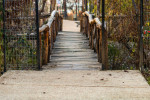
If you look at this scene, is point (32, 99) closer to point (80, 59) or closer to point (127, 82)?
point (127, 82)

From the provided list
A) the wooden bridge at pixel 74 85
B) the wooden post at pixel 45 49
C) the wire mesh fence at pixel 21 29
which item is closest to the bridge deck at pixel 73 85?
the wooden bridge at pixel 74 85

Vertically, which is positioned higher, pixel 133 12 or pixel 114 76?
pixel 133 12

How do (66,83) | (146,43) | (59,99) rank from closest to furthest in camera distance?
1. (59,99)
2. (66,83)
3. (146,43)

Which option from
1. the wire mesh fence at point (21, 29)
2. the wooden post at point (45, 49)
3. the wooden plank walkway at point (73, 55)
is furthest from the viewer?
the wooden post at point (45, 49)

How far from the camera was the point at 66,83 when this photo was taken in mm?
4684

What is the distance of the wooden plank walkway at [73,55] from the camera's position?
653 cm

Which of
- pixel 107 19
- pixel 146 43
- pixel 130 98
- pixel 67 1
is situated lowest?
pixel 130 98

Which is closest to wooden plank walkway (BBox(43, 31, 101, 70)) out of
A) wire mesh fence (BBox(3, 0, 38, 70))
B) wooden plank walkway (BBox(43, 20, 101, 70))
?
wooden plank walkway (BBox(43, 20, 101, 70))

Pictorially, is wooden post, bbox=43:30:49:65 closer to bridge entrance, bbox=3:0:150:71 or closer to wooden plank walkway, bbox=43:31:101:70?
bridge entrance, bbox=3:0:150:71

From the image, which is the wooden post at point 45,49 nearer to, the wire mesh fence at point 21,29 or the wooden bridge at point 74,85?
the wooden bridge at point 74,85

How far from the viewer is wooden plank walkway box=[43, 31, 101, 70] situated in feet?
21.4

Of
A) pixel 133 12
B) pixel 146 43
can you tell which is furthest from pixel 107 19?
pixel 146 43

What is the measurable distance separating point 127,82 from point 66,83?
1013mm

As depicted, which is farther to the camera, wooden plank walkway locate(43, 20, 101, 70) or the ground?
wooden plank walkway locate(43, 20, 101, 70)
